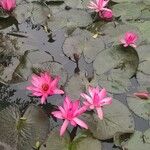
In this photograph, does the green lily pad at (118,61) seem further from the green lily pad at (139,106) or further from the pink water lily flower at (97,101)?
the pink water lily flower at (97,101)

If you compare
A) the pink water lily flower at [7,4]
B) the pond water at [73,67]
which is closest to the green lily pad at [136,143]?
the pond water at [73,67]

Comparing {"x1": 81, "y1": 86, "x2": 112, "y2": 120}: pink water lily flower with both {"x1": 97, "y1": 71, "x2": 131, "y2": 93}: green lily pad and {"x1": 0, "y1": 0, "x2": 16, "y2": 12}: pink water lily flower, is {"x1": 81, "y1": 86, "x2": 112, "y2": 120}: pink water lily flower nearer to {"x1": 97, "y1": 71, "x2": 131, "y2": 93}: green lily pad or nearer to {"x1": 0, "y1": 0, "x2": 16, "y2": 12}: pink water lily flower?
{"x1": 97, "y1": 71, "x2": 131, "y2": 93}: green lily pad

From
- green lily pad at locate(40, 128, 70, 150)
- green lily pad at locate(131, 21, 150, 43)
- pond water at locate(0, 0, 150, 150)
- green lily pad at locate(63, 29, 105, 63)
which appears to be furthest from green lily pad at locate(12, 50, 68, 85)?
green lily pad at locate(131, 21, 150, 43)

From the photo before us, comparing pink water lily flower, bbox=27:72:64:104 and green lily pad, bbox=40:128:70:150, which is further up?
pink water lily flower, bbox=27:72:64:104

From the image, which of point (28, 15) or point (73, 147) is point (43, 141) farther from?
point (28, 15)

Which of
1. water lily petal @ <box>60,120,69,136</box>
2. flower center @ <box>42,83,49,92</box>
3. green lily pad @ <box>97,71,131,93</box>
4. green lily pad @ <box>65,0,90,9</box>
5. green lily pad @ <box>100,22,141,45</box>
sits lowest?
green lily pad @ <box>97,71,131,93</box>

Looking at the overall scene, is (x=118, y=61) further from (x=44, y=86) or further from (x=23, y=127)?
(x=23, y=127)
